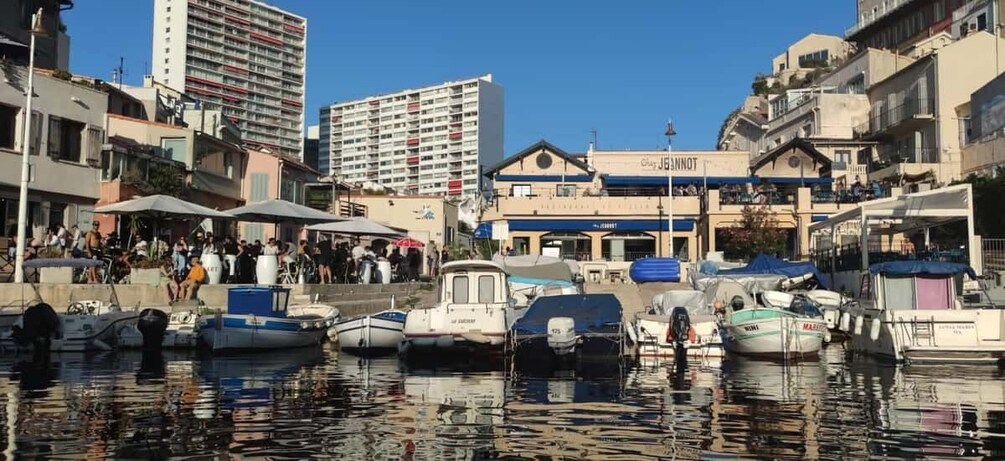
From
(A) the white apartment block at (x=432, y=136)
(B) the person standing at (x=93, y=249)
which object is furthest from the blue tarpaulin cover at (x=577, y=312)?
(A) the white apartment block at (x=432, y=136)

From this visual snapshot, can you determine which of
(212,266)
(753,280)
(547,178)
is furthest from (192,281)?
(547,178)

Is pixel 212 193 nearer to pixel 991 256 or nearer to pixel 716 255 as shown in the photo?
pixel 716 255

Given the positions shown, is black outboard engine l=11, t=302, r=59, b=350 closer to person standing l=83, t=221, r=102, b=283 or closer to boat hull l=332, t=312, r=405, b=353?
person standing l=83, t=221, r=102, b=283

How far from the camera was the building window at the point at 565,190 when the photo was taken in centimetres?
5484

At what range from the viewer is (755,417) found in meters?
13.6

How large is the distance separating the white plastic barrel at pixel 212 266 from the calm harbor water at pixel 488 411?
588 centimetres

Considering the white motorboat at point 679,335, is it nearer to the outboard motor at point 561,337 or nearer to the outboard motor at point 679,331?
the outboard motor at point 679,331

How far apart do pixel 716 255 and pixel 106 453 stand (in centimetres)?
3639

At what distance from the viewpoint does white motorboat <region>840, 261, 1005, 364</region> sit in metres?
22.6

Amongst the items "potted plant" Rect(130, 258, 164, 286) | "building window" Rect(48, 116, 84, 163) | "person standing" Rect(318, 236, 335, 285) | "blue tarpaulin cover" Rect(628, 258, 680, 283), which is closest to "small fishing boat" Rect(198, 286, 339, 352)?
"potted plant" Rect(130, 258, 164, 286)

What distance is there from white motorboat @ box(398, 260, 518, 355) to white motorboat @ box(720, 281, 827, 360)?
6319 millimetres

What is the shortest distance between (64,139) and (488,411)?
27.1 m

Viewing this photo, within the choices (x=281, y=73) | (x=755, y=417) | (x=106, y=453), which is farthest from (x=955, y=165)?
(x=281, y=73)

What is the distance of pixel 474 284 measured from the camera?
82.4ft
